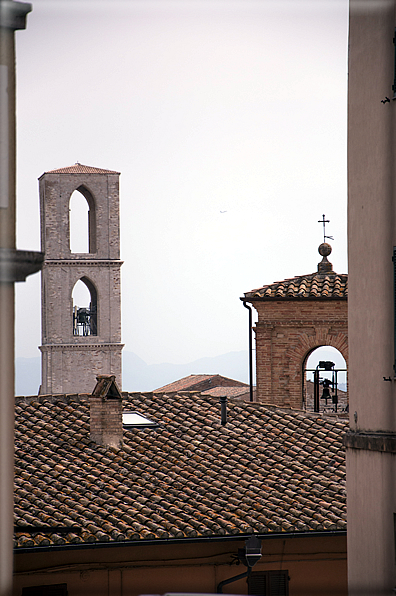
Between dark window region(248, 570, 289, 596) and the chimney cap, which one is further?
the chimney cap

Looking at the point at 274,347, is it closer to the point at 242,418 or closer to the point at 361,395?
the point at 242,418

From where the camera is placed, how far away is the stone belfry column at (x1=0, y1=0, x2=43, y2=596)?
3471 millimetres

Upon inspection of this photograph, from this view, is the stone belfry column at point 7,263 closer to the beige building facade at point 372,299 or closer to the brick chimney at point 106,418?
the beige building facade at point 372,299

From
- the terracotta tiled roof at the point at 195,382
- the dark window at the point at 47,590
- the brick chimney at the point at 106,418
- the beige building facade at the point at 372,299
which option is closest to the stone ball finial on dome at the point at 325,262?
the brick chimney at the point at 106,418

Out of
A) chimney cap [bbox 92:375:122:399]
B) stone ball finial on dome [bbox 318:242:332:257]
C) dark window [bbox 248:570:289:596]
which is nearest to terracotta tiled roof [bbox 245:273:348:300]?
stone ball finial on dome [bbox 318:242:332:257]

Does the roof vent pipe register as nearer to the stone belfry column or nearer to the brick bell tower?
the stone belfry column

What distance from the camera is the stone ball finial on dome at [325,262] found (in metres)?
15.5

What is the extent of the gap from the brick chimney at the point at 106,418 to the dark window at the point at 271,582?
99.5 inches

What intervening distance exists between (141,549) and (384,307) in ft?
14.2

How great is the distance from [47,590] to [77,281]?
97.6ft

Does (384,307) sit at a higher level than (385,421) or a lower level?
higher

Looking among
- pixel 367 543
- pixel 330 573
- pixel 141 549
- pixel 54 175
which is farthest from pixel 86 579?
pixel 54 175

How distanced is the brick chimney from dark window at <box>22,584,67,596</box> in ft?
7.93

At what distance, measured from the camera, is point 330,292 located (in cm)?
1495
